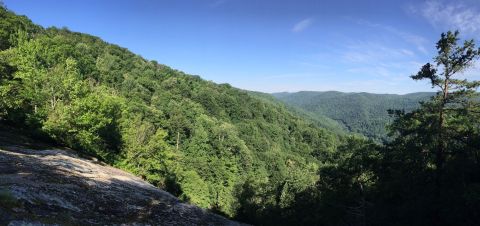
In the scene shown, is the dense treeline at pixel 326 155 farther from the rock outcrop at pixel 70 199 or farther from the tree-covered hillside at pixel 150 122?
the rock outcrop at pixel 70 199

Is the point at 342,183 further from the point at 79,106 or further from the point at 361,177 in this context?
the point at 79,106

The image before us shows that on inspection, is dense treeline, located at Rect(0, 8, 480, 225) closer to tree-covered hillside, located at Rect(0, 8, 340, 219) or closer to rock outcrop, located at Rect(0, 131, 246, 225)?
tree-covered hillside, located at Rect(0, 8, 340, 219)

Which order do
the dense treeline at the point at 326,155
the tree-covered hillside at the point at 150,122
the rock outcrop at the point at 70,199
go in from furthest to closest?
the tree-covered hillside at the point at 150,122
the dense treeline at the point at 326,155
the rock outcrop at the point at 70,199

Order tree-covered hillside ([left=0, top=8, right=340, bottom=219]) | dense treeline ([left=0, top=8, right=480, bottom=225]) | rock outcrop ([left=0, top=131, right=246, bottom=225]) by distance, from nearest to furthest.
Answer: rock outcrop ([left=0, top=131, right=246, bottom=225]), dense treeline ([left=0, top=8, right=480, bottom=225]), tree-covered hillside ([left=0, top=8, right=340, bottom=219])

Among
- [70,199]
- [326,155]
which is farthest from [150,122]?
[70,199]

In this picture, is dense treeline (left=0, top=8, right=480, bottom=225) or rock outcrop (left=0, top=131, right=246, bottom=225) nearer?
rock outcrop (left=0, top=131, right=246, bottom=225)

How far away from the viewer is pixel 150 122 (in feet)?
290

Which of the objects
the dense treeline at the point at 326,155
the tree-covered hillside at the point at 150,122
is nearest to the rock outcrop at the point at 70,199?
the dense treeline at the point at 326,155

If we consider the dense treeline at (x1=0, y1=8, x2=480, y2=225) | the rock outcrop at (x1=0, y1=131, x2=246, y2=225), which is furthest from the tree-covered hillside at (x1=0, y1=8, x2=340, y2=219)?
the rock outcrop at (x1=0, y1=131, x2=246, y2=225)

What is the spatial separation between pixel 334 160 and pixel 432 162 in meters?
22.2

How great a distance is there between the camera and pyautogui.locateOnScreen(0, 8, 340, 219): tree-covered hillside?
3731 centimetres

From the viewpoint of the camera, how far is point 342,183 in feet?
126

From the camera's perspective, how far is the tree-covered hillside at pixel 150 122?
1469 inches

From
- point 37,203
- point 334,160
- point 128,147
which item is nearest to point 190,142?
point 128,147
